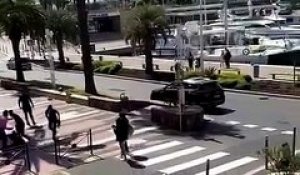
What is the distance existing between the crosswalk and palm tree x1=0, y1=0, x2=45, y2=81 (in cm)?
1062

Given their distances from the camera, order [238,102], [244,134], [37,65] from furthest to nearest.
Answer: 1. [37,65]
2. [238,102]
3. [244,134]

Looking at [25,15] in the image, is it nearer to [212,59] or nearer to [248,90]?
[248,90]

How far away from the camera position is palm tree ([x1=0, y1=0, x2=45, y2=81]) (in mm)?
32312

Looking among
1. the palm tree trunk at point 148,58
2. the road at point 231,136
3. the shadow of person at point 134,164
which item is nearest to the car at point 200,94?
the road at point 231,136

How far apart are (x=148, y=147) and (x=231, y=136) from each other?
3049mm

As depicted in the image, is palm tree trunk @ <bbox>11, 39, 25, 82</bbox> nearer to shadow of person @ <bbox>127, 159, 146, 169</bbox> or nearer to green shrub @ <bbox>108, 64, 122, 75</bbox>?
green shrub @ <bbox>108, 64, 122, 75</bbox>

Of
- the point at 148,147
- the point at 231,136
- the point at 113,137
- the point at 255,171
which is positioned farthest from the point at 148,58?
the point at 255,171

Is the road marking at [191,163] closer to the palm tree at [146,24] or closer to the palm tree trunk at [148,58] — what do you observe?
the palm tree at [146,24]

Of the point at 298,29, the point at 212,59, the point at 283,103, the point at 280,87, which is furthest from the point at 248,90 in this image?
the point at 298,29

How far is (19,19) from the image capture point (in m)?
32.4

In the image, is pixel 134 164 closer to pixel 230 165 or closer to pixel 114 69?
pixel 230 165

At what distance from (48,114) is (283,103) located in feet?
36.0

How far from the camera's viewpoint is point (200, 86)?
939 inches

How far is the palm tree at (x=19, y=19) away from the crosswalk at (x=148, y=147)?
34.8 feet
